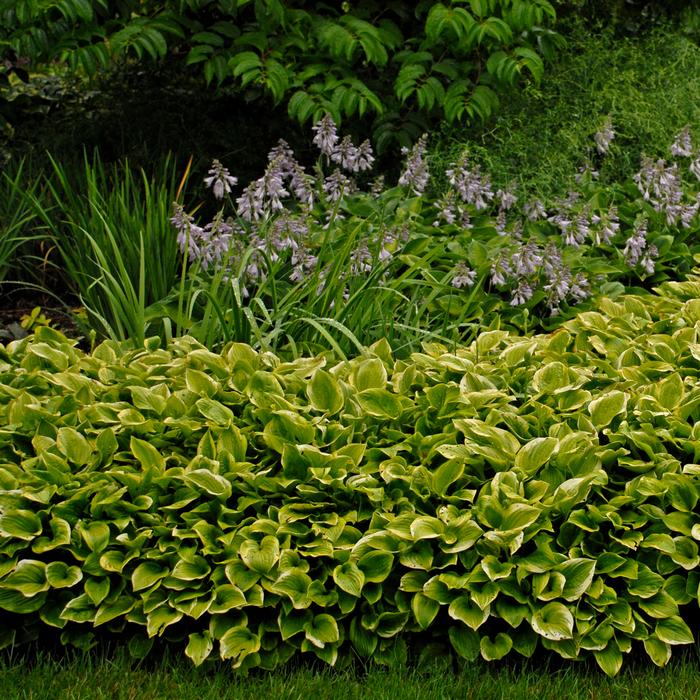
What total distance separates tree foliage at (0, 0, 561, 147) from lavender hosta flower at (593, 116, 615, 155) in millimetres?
533

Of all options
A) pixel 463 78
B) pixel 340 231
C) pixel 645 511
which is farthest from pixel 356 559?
pixel 463 78

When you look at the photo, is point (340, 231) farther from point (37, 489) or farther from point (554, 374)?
point (37, 489)

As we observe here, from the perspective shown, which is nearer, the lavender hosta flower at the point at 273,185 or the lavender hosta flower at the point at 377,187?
the lavender hosta flower at the point at 273,185

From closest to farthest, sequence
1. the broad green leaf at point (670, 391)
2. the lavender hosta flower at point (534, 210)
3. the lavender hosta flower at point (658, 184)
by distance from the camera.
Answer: the broad green leaf at point (670, 391) → the lavender hosta flower at point (534, 210) → the lavender hosta flower at point (658, 184)

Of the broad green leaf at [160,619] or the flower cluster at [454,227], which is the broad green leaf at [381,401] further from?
the broad green leaf at [160,619]

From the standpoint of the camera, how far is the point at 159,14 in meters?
5.85

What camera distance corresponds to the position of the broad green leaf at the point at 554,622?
3004mm

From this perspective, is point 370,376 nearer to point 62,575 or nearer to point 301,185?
point 62,575

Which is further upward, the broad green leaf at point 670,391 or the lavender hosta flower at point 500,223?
the broad green leaf at point 670,391

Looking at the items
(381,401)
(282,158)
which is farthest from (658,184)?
(381,401)

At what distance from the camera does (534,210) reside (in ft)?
18.1

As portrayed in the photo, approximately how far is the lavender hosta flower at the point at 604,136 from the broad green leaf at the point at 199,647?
396 centimetres

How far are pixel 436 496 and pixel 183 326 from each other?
66.2 inches

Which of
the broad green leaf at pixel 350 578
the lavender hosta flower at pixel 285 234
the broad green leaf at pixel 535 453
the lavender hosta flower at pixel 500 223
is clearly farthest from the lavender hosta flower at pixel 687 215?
the broad green leaf at pixel 350 578
